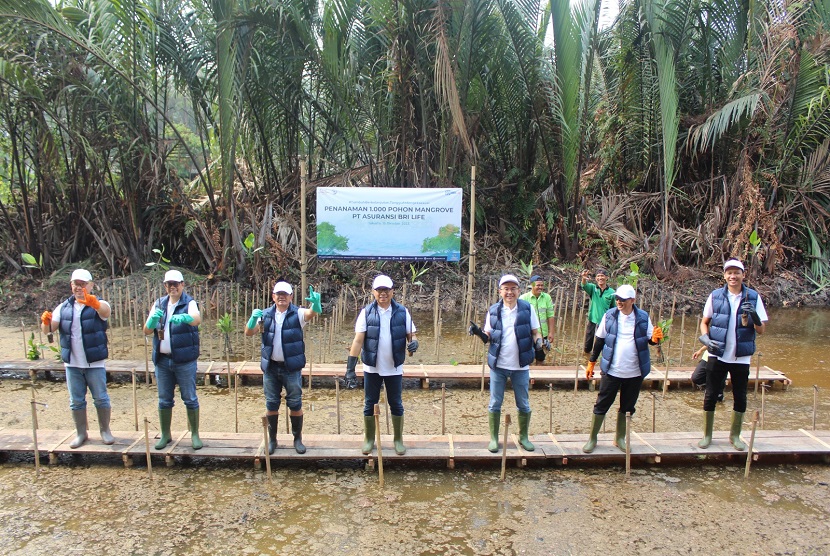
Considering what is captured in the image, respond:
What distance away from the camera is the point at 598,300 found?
681 centimetres

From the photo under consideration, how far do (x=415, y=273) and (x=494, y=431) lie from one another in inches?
261

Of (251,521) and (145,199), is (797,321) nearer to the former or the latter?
(251,521)

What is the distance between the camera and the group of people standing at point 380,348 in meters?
4.62

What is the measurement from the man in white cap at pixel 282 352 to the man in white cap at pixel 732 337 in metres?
3.06

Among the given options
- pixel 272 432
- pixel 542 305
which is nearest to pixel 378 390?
pixel 272 432


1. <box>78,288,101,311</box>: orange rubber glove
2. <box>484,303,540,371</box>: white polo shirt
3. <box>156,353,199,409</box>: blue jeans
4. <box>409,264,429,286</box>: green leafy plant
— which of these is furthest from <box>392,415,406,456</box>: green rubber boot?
<box>409,264,429,286</box>: green leafy plant

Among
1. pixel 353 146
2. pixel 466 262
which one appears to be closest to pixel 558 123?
pixel 466 262

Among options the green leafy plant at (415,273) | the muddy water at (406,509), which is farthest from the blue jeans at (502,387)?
the green leafy plant at (415,273)

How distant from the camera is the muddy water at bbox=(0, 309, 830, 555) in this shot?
3748 millimetres

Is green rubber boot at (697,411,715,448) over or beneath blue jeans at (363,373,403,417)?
beneath

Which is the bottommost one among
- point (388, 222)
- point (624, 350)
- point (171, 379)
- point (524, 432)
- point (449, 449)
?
point (449, 449)

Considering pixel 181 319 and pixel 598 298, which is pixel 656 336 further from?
pixel 181 319

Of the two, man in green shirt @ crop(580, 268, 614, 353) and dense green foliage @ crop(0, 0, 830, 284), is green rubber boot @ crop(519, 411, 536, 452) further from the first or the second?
dense green foliage @ crop(0, 0, 830, 284)

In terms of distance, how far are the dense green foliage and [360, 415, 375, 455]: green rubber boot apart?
456 centimetres
